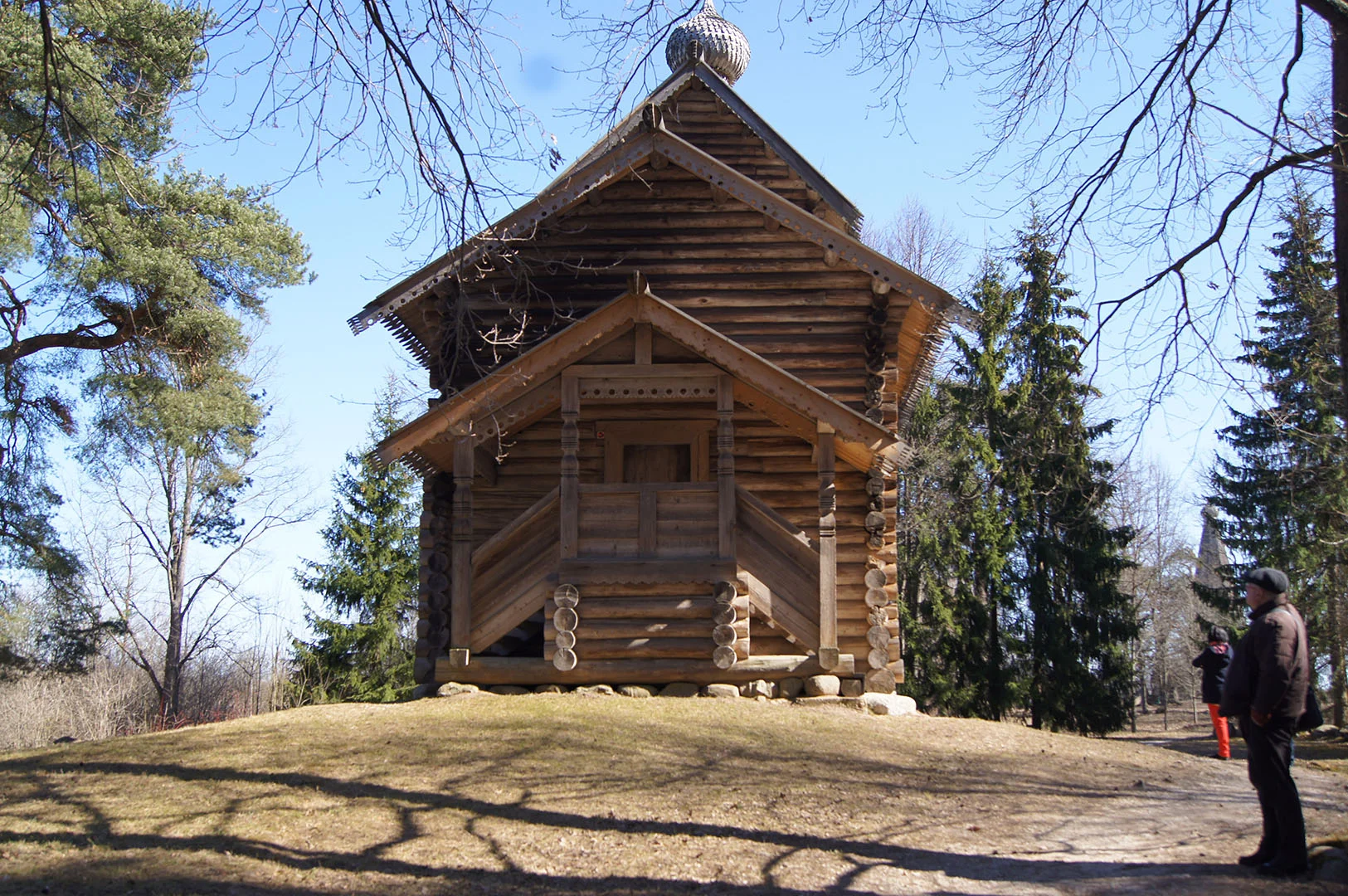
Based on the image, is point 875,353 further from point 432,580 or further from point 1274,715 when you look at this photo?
point 1274,715

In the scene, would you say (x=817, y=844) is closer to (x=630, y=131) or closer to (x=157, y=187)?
(x=630, y=131)

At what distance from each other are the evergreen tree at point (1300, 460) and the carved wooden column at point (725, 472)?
5703 millimetres

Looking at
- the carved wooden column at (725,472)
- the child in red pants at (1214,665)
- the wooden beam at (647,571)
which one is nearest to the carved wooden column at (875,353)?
the carved wooden column at (725,472)

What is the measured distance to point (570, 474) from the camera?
13.7 metres

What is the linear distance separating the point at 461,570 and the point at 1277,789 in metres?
9.18

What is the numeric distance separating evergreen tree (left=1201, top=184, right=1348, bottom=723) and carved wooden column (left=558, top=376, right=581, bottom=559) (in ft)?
24.2

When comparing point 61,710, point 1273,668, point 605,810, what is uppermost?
point 1273,668

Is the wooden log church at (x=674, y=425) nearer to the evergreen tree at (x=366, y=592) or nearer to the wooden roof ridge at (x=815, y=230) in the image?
the wooden roof ridge at (x=815, y=230)

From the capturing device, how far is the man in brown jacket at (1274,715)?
275 inches

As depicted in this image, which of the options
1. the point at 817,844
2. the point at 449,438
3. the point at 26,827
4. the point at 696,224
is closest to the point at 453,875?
the point at 817,844

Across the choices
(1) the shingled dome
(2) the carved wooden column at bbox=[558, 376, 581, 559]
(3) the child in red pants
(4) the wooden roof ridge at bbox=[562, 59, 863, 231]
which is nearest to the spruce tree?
(1) the shingled dome

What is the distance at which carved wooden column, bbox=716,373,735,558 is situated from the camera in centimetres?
1358

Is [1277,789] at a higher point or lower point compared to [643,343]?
lower

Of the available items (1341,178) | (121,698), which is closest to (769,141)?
(1341,178)
